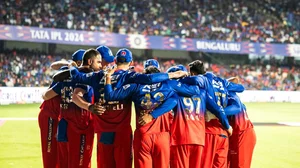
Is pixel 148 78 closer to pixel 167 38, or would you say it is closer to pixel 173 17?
pixel 167 38

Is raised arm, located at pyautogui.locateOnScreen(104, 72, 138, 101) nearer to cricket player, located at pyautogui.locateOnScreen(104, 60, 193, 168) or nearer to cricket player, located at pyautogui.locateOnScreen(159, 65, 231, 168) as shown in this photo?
cricket player, located at pyautogui.locateOnScreen(104, 60, 193, 168)

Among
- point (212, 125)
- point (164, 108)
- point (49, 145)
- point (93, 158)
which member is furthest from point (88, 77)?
point (93, 158)

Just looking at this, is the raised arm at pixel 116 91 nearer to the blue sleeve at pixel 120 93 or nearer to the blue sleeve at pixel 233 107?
the blue sleeve at pixel 120 93

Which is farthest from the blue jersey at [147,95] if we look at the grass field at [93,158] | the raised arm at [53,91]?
the grass field at [93,158]

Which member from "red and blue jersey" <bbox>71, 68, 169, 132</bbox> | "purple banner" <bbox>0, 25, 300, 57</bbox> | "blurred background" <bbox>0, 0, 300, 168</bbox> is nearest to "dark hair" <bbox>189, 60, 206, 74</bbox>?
"red and blue jersey" <bbox>71, 68, 169, 132</bbox>

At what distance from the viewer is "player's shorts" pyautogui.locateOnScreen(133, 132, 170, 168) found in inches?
204

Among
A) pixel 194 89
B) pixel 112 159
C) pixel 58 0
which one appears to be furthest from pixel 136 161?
pixel 58 0

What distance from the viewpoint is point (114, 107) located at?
211 inches

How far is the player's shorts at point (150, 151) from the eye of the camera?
5.18 metres

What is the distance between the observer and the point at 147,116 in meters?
5.23

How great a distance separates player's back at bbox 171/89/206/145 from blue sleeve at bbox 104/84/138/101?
2.28ft

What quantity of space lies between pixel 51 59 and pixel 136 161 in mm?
27291

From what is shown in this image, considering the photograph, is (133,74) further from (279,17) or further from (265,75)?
(279,17)

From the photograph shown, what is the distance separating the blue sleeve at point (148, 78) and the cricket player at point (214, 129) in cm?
77
